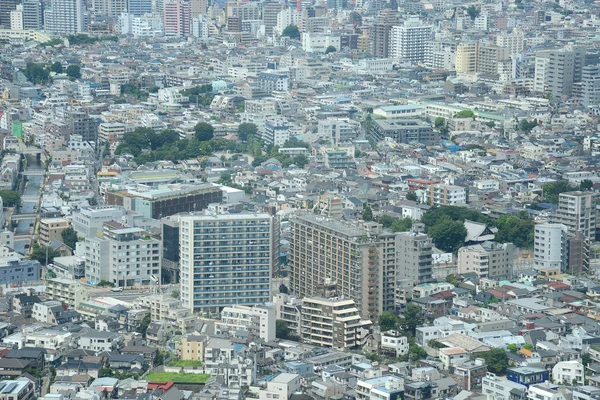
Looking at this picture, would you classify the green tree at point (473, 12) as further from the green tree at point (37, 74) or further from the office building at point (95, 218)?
the office building at point (95, 218)

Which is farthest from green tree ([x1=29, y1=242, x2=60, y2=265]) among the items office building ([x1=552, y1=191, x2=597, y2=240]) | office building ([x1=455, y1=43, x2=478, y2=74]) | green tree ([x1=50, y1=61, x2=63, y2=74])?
office building ([x1=455, y1=43, x2=478, y2=74])

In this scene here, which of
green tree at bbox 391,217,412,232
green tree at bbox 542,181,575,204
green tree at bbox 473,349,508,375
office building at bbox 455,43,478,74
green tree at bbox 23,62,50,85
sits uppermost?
office building at bbox 455,43,478,74

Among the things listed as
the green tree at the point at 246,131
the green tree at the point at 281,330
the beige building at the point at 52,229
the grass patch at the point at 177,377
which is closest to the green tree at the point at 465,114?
the green tree at the point at 246,131

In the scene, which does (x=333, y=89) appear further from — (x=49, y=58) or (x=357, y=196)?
(x=357, y=196)

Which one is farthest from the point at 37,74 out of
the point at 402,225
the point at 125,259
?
the point at 125,259

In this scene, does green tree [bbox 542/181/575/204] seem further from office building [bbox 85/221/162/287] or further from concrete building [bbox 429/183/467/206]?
office building [bbox 85/221/162/287]

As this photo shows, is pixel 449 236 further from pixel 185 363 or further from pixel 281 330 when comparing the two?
pixel 185 363
